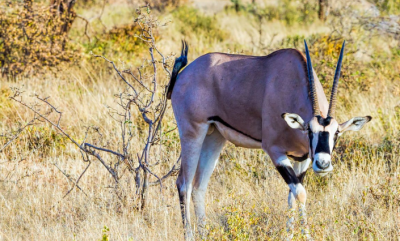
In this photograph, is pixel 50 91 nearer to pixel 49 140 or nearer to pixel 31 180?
pixel 49 140

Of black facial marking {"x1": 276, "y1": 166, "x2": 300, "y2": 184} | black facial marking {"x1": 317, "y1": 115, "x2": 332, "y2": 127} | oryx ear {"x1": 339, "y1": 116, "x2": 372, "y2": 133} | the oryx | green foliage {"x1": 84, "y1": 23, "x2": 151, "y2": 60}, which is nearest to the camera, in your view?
black facial marking {"x1": 317, "y1": 115, "x2": 332, "y2": 127}

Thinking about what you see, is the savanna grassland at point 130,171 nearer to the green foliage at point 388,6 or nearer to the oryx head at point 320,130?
the green foliage at point 388,6

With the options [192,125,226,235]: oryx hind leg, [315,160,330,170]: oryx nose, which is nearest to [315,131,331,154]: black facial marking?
[315,160,330,170]: oryx nose

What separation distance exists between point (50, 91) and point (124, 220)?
438 cm

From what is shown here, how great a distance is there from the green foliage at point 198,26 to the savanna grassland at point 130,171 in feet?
11.9

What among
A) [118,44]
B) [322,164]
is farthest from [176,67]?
[118,44]

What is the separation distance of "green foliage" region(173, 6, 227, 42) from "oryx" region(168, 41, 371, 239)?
31.3ft

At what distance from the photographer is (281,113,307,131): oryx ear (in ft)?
15.1

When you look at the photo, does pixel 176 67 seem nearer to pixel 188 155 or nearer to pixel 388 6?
pixel 188 155

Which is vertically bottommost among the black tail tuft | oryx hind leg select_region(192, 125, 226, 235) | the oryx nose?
oryx hind leg select_region(192, 125, 226, 235)

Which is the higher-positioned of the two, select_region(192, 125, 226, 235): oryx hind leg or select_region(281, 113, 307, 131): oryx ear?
select_region(281, 113, 307, 131): oryx ear

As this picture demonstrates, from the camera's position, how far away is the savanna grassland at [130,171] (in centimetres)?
530

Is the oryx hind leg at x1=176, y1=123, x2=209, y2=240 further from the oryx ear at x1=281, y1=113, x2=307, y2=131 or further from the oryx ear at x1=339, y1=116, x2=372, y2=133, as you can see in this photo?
the oryx ear at x1=339, y1=116, x2=372, y2=133

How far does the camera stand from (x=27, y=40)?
33.4 ft
